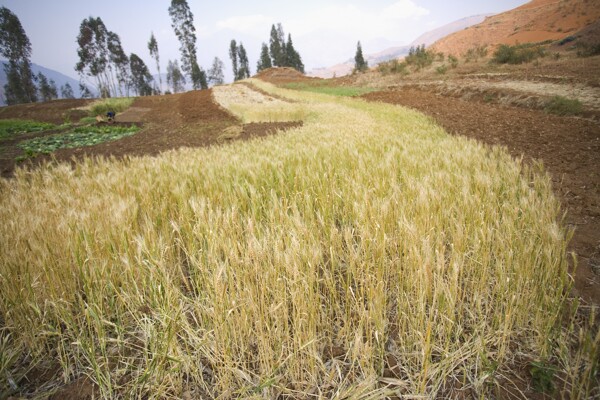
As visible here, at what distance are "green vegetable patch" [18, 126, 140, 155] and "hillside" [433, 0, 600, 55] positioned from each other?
120 ft

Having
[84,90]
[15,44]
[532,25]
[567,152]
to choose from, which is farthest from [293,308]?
[84,90]

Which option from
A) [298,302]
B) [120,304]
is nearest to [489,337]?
[298,302]

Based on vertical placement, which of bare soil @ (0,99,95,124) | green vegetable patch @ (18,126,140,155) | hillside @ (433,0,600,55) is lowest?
green vegetable patch @ (18,126,140,155)

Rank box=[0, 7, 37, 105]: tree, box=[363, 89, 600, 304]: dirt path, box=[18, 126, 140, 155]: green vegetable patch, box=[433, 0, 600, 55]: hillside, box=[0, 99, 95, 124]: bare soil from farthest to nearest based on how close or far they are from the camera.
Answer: box=[0, 7, 37, 105]: tree, box=[433, 0, 600, 55]: hillside, box=[0, 99, 95, 124]: bare soil, box=[18, 126, 140, 155]: green vegetable patch, box=[363, 89, 600, 304]: dirt path

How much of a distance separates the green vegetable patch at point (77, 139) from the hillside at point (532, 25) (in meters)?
36.5

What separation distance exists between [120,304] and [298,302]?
3.62 feet

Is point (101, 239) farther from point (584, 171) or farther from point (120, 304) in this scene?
point (584, 171)

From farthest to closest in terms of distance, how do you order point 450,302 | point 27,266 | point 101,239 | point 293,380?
point 101,239 → point 27,266 → point 450,302 → point 293,380

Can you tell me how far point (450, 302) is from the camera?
1.35 meters

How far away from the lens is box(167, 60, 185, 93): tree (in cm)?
8231

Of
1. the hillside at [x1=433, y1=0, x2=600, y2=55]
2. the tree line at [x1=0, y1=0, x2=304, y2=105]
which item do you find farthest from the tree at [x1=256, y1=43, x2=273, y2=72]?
the hillside at [x1=433, y1=0, x2=600, y2=55]

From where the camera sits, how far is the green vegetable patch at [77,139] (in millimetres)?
8172

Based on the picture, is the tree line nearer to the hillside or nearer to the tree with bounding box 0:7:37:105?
the tree with bounding box 0:7:37:105

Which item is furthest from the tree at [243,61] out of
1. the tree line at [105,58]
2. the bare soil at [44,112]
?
the bare soil at [44,112]
